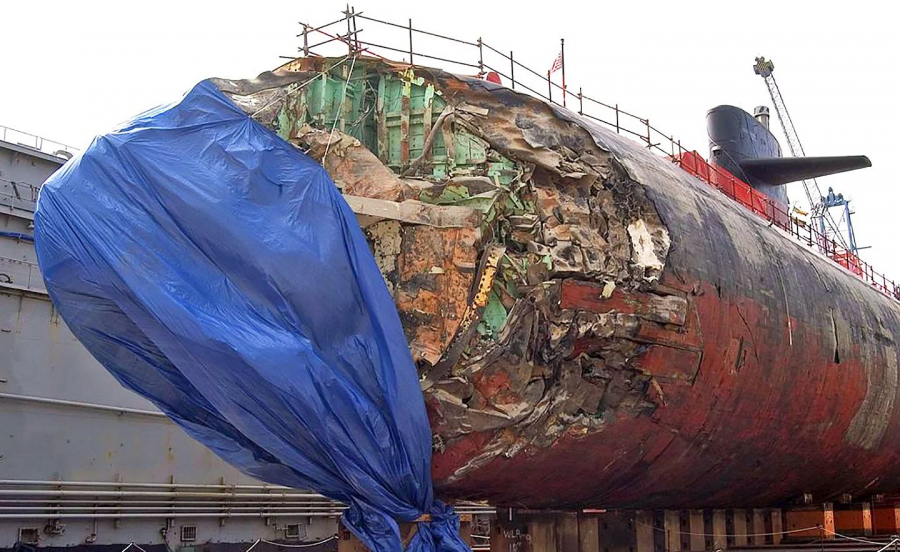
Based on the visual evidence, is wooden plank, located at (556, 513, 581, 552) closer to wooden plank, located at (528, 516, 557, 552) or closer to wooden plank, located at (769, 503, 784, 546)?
wooden plank, located at (528, 516, 557, 552)

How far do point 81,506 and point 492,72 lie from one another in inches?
383

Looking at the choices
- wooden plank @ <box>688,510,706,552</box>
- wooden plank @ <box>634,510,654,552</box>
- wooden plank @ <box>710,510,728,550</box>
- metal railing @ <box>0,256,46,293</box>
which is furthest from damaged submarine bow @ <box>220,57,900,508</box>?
metal railing @ <box>0,256,46,293</box>

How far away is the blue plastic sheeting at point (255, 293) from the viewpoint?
6984 mm

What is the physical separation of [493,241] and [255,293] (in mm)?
2141

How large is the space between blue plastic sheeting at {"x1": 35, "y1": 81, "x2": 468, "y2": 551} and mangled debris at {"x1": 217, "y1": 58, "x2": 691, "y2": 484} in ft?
1.47

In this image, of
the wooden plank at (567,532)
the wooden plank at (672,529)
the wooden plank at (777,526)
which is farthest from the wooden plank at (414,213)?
the wooden plank at (777,526)

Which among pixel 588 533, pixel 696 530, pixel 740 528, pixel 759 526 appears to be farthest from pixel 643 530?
pixel 759 526

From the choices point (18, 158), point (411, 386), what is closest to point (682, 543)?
point (411, 386)

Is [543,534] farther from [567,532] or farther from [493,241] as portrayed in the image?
[493,241]

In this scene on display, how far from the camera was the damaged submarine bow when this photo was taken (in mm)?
7941

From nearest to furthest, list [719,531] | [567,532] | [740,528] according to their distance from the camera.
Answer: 1. [567,532]
2. [719,531]
3. [740,528]

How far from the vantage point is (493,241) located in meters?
8.20

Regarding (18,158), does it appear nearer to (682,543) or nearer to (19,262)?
(19,262)

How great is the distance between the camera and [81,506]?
14.7 m
